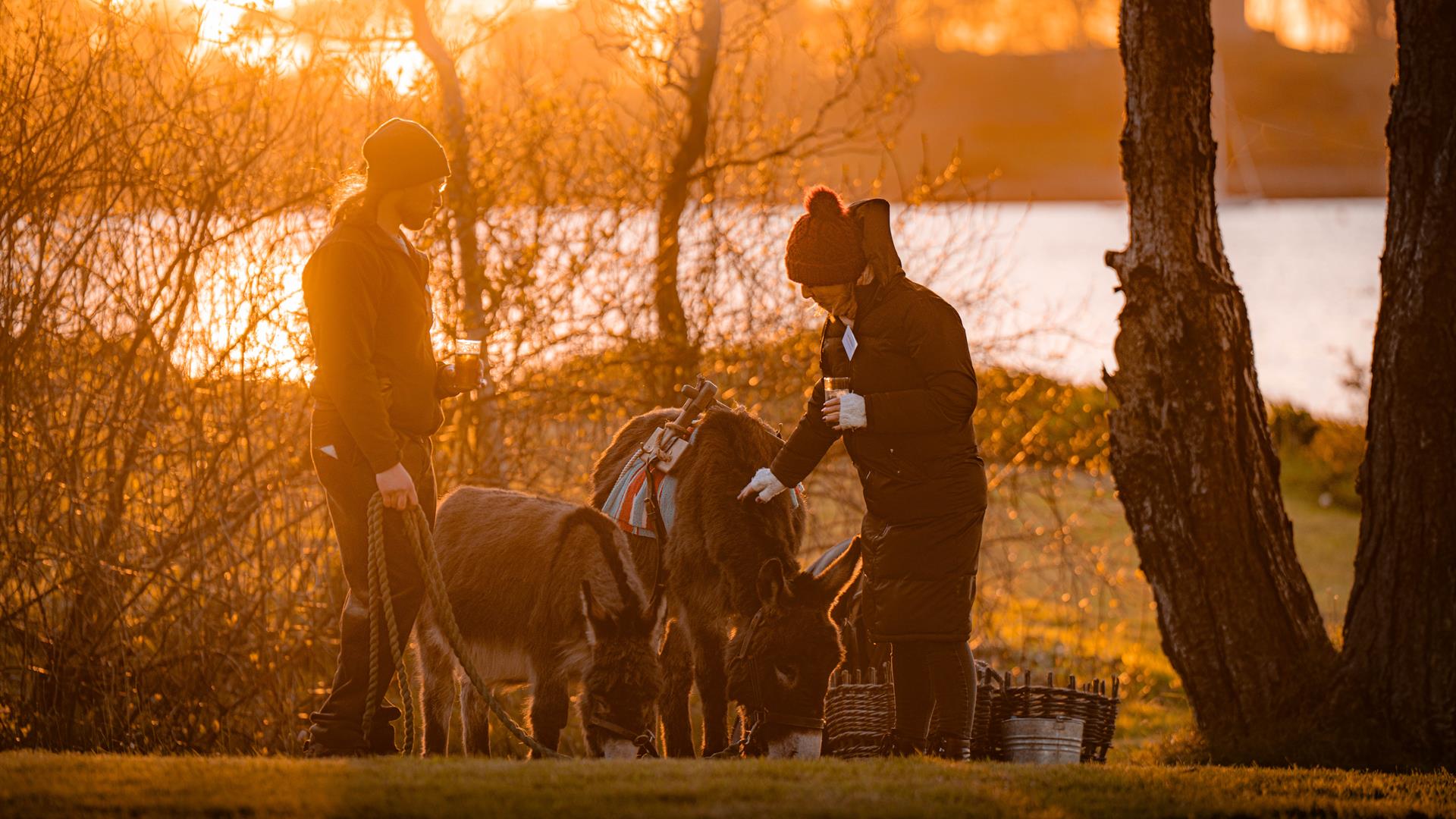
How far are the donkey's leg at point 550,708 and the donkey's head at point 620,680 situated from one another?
9.9 inches

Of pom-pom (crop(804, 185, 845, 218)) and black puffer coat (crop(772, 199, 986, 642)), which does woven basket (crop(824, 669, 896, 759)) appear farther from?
pom-pom (crop(804, 185, 845, 218))

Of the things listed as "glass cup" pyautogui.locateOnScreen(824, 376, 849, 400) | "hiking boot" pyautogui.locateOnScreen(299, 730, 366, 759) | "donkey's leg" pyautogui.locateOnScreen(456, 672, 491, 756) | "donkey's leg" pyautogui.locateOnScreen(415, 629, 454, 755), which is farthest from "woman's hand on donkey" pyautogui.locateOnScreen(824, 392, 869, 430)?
"donkey's leg" pyautogui.locateOnScreen(456, 672, 491, 756)

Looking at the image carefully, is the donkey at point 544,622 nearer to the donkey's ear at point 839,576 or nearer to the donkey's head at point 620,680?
the donkey's head at point 620,680

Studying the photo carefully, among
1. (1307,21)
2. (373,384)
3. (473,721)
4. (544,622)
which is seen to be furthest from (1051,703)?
(1307,21)

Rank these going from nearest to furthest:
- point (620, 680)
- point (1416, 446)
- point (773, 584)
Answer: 1. point (620, 680)
2. point (773, 584)
3. point (1416, 446)

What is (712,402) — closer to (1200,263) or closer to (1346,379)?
(1200,263)

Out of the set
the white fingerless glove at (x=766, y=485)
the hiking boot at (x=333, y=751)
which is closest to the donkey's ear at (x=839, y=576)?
the white fingerless glove at (x=766, y=485)

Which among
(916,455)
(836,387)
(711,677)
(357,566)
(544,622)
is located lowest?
(711,677)

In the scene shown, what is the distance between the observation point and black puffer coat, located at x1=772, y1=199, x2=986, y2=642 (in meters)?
5.54

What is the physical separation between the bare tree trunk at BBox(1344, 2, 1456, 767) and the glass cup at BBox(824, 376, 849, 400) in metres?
3.46

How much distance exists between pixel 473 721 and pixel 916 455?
2.63m

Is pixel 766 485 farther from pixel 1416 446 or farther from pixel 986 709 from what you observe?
pixel 1416 446

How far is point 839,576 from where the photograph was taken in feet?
20.3

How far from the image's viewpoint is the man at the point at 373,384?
5.21 metres
